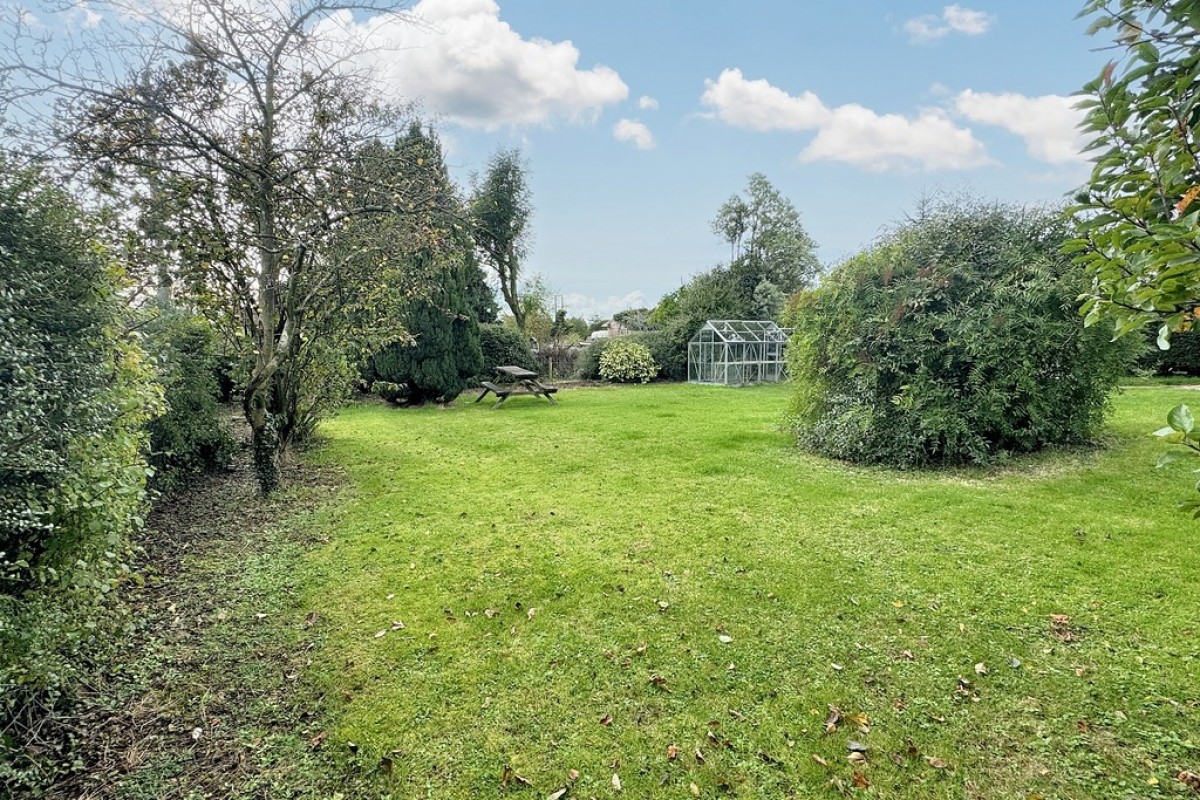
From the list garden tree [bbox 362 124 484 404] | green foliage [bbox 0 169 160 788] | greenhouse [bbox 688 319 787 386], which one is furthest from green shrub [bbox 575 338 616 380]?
green foliage [bbox 0 169 160 788]

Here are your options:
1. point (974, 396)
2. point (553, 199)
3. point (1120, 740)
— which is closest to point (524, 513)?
point (1120, 740)

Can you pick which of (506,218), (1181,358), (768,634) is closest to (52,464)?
(768,634)

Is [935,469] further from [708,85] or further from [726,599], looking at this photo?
[708,85]

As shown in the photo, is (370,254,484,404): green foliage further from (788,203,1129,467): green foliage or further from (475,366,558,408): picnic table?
(788,203,1129,467): green foliage

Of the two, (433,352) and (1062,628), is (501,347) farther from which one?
(1062,628)

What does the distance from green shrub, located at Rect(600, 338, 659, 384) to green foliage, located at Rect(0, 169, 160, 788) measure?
1677cm

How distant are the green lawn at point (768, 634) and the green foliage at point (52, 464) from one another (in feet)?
3.43

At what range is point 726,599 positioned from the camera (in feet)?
11.6

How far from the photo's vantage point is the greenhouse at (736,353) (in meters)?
19.3

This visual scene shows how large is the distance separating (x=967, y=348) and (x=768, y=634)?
16.6 feet

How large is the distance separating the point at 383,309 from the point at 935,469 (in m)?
7.62

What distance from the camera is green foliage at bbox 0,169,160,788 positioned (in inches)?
A: 85.4

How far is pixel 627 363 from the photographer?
19.8 meters

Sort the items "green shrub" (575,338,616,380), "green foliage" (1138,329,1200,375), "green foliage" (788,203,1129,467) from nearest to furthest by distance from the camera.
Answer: "green foliage" (788,203,1129,467)
"green foliage" (1138,329,1200,375)
"green shrub" (575,338,616,380)
